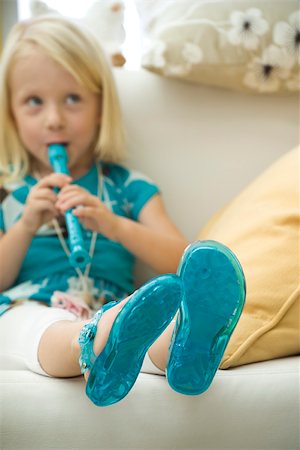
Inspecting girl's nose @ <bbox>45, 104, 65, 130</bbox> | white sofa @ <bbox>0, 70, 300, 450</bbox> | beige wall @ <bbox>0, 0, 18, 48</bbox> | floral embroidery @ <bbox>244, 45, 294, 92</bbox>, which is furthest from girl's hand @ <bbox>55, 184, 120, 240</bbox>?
beige wall @ <bbox>0, 0, 18, 48</bbox>

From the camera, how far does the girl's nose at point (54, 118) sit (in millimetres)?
1014

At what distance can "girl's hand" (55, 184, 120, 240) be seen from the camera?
900 millimetres

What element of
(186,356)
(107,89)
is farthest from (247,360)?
(107,89)

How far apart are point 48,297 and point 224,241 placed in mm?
281

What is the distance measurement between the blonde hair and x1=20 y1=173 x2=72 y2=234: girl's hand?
153mm

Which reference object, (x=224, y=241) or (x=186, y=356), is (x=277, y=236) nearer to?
(x=224, y=241)

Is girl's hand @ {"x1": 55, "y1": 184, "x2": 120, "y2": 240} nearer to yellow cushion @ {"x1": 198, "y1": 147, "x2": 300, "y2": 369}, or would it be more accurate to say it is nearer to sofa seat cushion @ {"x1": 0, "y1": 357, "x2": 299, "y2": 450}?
yellow cushion @ {"x1": 198, "y1": 147, "x2": 300, "y2": 369}

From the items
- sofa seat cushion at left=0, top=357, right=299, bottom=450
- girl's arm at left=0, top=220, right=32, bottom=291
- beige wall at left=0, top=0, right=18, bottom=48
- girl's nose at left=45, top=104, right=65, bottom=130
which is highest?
beige wall at left=0, top=0, right=18, bottom=48

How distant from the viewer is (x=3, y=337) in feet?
2.50

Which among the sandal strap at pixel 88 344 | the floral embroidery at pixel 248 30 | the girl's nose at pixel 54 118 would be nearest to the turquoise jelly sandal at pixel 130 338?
the sandal strap at pixel 88 344

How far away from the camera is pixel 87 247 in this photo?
3.28 ft

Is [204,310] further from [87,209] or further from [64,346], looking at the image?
[87,209]

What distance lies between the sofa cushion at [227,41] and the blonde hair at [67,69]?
0.10 metres

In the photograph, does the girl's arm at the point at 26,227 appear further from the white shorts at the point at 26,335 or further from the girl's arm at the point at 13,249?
the white shorts at the point at 26,335
